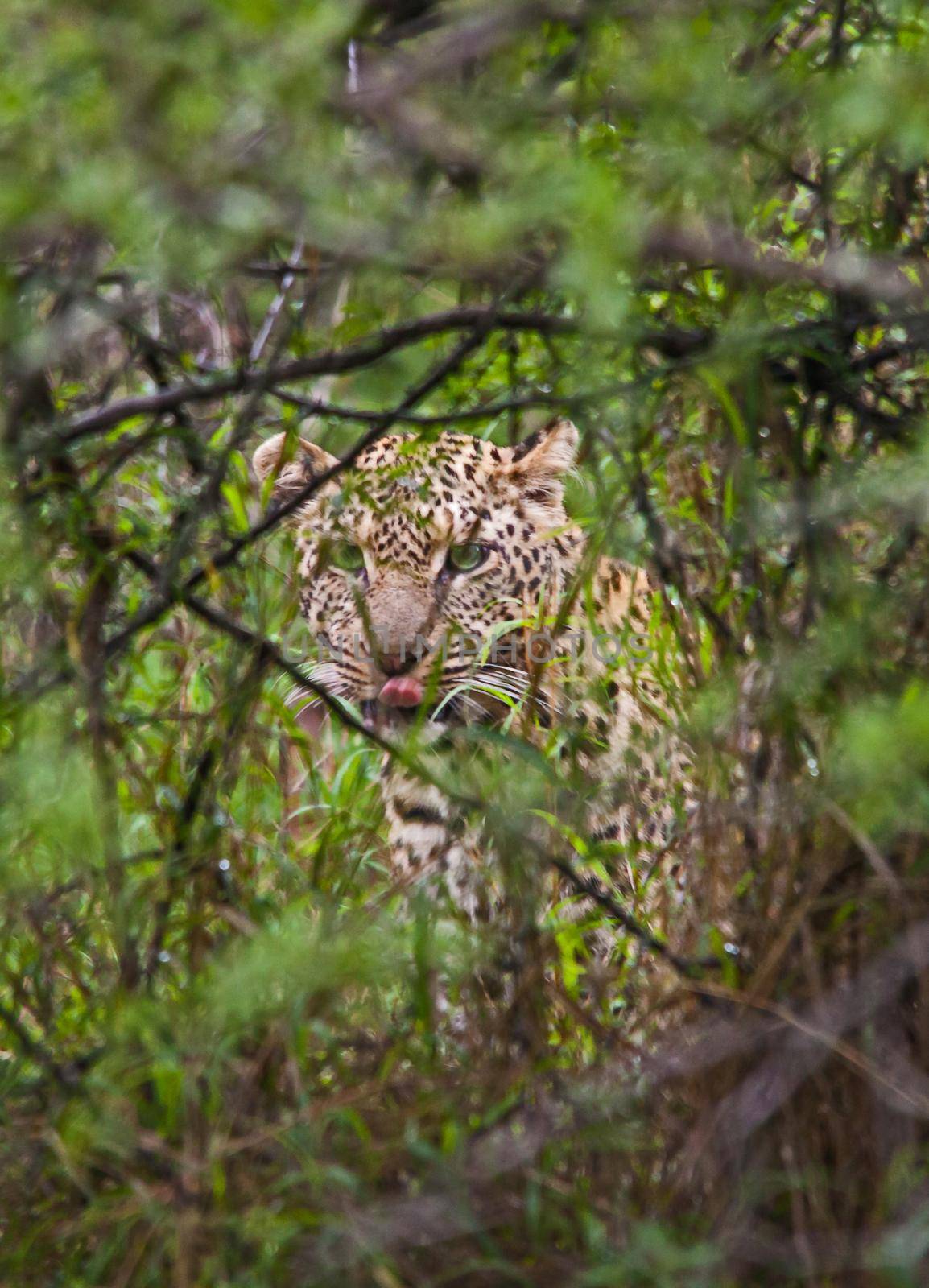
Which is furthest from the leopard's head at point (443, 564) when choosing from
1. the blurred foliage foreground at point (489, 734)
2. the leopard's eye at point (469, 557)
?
the blurred foliage foreground at point (489, 734)

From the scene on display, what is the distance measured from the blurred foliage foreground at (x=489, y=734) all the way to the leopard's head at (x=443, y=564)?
3.03ft

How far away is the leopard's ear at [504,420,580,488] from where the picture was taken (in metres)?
4.16

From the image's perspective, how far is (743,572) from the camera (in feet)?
8.09

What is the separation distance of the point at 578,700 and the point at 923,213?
1.27m

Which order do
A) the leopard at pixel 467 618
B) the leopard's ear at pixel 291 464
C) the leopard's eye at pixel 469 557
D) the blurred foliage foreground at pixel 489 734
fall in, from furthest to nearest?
the leopard's eye at pixel 469 557 < the leopard's ear at pixel 291 464 < the leopard at pixel 467 618 < the blurred foliage foreground at pixel 489 734

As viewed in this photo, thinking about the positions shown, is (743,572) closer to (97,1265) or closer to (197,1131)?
(197,1131)

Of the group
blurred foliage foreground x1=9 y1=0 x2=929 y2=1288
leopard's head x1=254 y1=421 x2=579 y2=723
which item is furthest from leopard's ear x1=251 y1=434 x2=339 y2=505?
blurred foliage foreground x1=9 y1=0 x2=929 y2=1288

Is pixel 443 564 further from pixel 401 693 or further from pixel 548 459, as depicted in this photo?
pixel 401 693

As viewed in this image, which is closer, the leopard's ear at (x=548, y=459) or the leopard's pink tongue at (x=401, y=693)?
the leopard's pink tongue at (x=401, y=693)

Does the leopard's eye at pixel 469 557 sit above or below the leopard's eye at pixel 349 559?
above

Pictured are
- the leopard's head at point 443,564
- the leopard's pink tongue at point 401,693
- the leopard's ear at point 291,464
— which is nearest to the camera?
the leopard's pink tongue at point 401,693

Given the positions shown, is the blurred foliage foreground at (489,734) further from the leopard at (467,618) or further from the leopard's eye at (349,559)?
the leopard's eye at (349,559)

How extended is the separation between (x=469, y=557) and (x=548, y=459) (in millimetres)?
364

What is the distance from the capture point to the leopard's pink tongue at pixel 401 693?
138 inches
